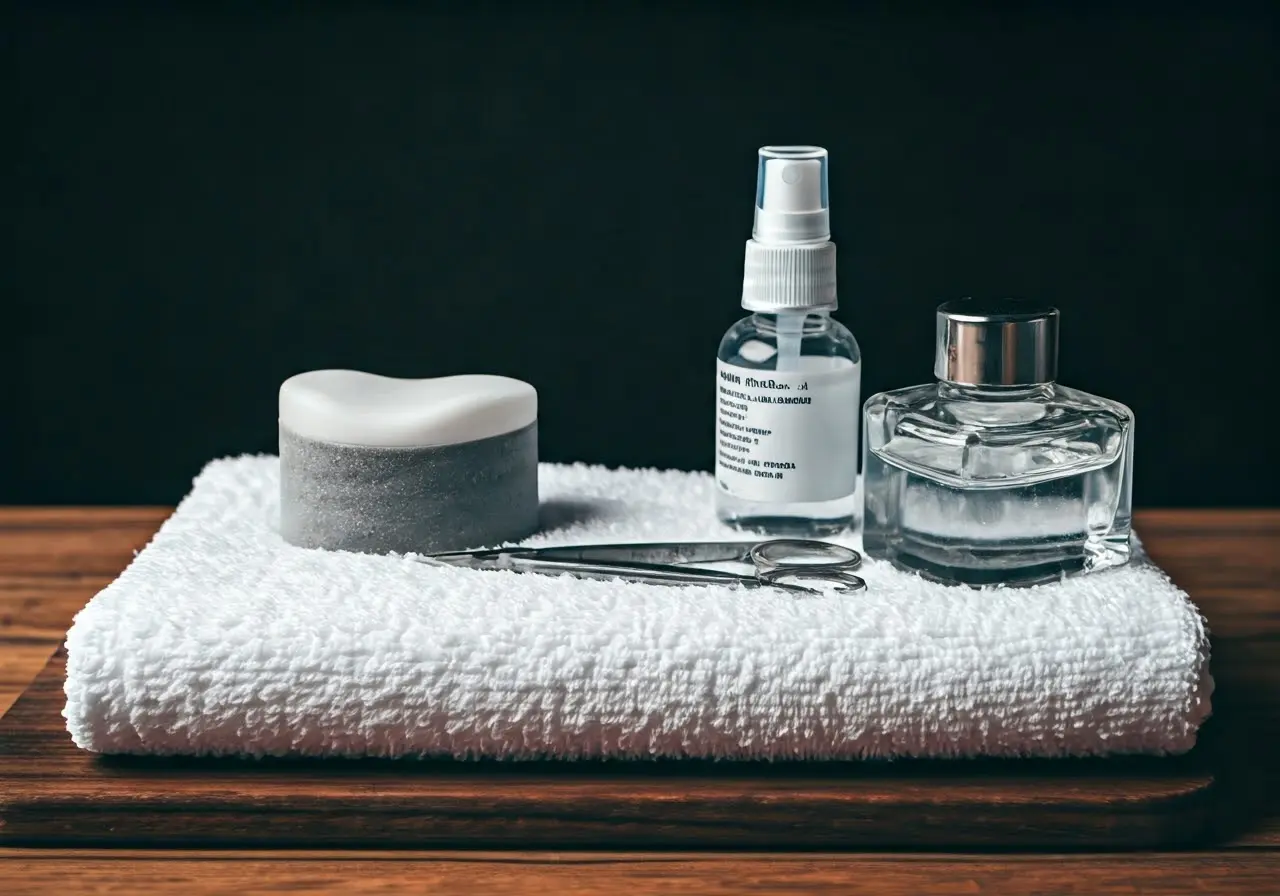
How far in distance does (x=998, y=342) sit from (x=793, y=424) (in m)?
0.09

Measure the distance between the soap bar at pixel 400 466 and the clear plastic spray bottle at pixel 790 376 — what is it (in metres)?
0.09

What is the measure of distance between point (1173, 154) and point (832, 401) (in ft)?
0.92

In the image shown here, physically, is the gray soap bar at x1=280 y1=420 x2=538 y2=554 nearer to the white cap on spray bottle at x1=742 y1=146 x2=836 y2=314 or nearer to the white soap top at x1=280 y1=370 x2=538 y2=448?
the white soap top at x1=280 y1=370 x2=538 y2=448

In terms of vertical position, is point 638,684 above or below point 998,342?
below

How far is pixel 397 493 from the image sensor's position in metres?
0.59

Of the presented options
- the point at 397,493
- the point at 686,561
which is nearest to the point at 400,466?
the point at 397,493

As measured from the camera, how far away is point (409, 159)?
31.1 inches

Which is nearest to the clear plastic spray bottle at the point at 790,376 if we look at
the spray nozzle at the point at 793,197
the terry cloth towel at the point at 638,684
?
the spray nozzle at the point at 793,197

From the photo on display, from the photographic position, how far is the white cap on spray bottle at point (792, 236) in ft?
1.93

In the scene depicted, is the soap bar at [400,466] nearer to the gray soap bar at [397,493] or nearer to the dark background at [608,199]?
the gray soap bar at [397,493]

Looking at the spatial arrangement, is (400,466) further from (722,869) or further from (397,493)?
(722,869)

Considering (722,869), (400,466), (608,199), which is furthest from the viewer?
(608,199)

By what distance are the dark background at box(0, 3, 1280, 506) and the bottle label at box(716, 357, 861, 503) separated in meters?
0.19

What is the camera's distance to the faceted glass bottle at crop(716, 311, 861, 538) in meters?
0.60
